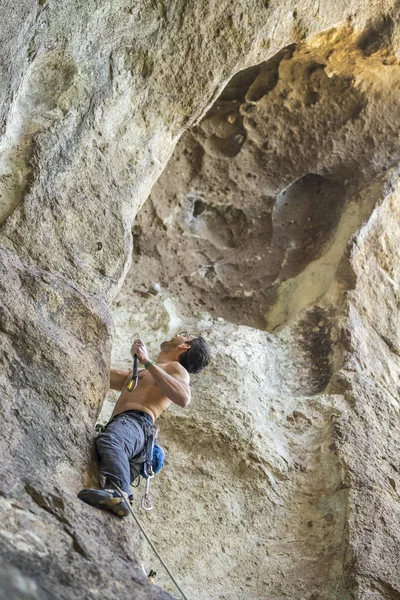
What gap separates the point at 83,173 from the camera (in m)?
4.17

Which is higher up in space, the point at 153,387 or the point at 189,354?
the point at 189,354

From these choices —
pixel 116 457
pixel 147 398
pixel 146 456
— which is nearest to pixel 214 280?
pixel 147 398

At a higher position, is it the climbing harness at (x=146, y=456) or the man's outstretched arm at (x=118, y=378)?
the man's outstretched arm at (x=118, y=378)

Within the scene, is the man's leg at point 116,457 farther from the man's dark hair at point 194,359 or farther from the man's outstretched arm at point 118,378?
the man's dark hair at point 194,359

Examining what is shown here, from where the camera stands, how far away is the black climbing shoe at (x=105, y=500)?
313 cm

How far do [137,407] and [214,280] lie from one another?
2.28 meters

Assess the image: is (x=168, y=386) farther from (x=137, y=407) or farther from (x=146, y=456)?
(x=146, y=456)

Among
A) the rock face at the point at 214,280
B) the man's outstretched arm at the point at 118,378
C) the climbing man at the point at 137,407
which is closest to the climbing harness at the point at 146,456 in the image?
the climbing man at the point at 137,407

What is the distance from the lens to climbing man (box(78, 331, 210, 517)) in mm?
3324

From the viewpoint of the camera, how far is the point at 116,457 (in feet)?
11.2

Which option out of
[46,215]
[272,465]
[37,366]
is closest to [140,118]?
[46,215]

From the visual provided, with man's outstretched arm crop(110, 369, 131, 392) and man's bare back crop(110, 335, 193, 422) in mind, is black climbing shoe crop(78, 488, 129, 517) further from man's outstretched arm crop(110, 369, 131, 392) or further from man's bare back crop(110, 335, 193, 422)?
man's outstretched arm crop(110, 369, 131, 392)

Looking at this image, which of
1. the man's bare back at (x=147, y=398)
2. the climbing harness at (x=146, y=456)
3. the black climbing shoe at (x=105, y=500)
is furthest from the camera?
the man's bare back at (x=147, y=398)

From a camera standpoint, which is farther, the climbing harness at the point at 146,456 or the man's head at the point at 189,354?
the man's head at the point at 189,354
